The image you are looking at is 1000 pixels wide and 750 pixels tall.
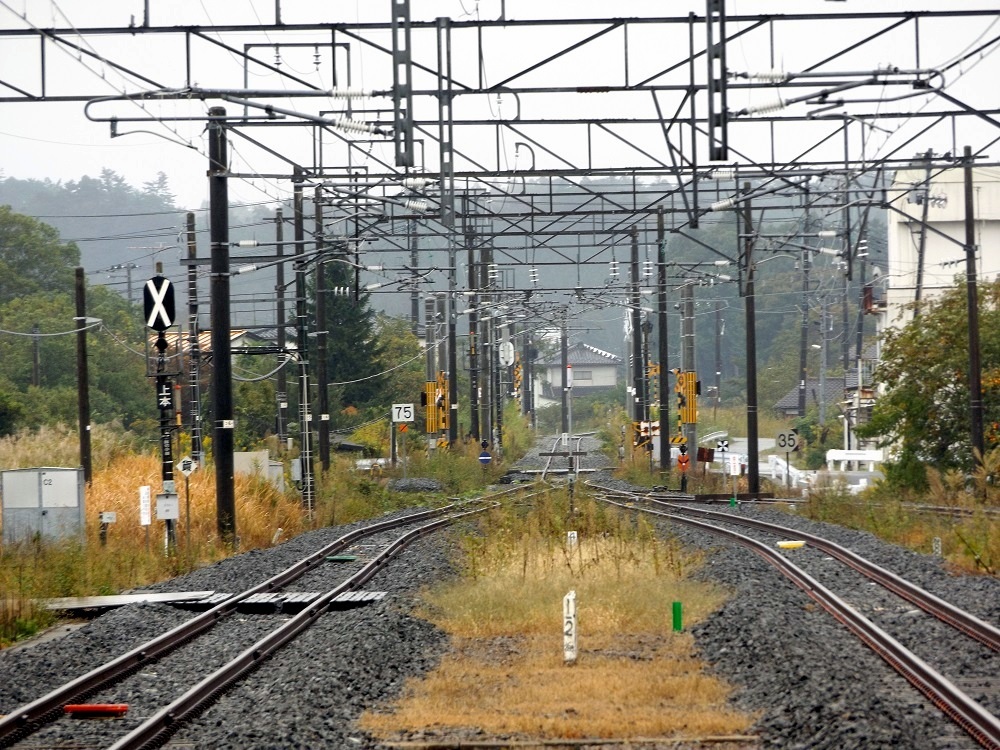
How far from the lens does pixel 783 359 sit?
106188 millimetres

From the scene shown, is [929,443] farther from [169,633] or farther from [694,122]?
Result: [169,633]

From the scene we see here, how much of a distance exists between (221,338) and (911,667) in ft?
56.8

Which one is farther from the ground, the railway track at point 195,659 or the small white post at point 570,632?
the small white post at point 570,632

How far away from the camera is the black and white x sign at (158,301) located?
23070mm

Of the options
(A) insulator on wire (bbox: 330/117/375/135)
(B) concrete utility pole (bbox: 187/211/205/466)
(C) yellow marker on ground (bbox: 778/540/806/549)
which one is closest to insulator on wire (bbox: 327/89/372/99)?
(A) insulator on wire (bbox: 330/117/375/135)

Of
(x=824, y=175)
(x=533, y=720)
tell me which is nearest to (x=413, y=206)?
(x=824, y=175)

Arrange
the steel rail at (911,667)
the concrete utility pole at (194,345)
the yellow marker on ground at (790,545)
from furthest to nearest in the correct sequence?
the concrete utility pole at (194,345), the yellow marker on ground at (790,545), the steel rail at (911,667)

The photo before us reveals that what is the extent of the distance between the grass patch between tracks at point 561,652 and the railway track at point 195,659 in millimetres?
1554

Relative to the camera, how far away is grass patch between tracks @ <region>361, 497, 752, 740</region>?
10289mm

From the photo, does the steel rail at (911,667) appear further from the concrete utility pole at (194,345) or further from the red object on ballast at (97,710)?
the concrete utility pole at (194,345)

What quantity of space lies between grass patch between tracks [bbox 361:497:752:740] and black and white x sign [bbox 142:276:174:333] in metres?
6.39

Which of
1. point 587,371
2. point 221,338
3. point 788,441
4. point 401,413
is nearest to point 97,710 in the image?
point 221,338

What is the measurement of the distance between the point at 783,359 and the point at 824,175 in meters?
80.6

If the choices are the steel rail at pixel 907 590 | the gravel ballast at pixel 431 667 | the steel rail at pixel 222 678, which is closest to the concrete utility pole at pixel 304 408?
the steel rail at pixel 907 590
